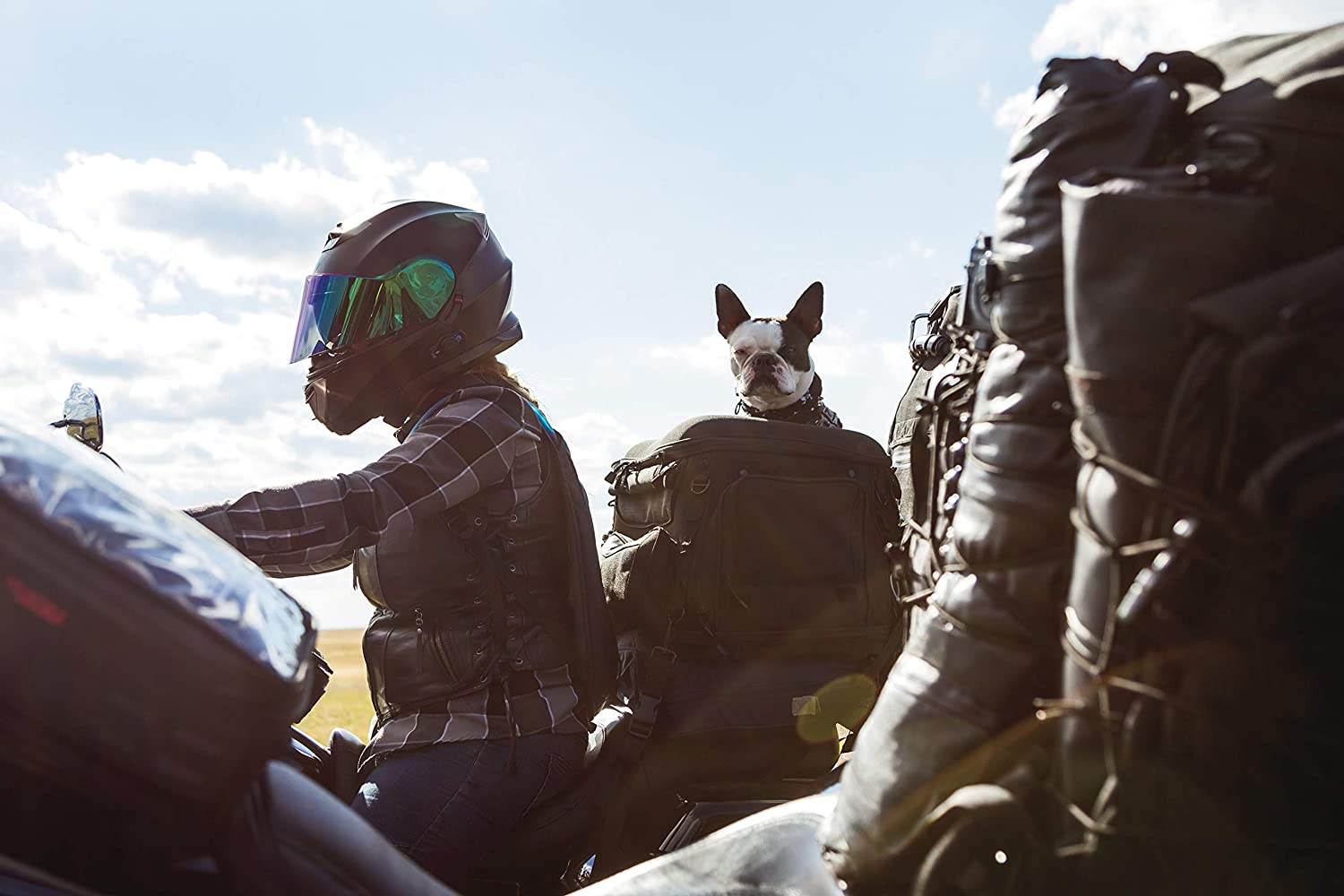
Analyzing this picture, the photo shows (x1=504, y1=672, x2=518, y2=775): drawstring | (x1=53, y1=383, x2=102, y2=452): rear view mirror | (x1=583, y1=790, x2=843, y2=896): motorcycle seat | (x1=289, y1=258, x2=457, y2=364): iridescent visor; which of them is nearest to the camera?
(x1=583, y1=790, x2=843, y2=896): motorcycle seat

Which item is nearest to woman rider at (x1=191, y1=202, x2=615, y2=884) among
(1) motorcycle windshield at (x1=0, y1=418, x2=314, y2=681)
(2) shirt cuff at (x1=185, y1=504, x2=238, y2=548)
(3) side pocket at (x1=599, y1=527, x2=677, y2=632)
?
(2) shirt cuff at (x1=185, y1=504, x2=238, y2=548)

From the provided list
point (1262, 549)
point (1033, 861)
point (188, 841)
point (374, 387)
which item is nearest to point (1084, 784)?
point (1033, 861)

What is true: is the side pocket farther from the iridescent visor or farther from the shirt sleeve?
the iridescent visor

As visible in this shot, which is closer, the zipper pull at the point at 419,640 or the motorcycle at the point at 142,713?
the motorcycle at the point at 142,713

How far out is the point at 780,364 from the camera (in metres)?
8.44

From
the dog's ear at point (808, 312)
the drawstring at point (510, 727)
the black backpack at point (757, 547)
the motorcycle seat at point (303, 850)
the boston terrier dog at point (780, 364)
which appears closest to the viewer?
the motorcycle seat at point (303, 850)

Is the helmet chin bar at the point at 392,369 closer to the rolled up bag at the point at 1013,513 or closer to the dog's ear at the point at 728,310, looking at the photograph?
the rolled up bag at the point at 1013,513

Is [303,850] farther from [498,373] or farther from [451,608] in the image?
[498,373]

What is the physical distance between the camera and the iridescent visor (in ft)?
9.73

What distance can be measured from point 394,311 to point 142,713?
2001mm

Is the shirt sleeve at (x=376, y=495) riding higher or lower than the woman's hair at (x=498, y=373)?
lower

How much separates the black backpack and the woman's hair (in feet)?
2.20

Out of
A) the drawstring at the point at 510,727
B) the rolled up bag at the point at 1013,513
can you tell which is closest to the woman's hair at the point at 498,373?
the drawstring at the point at 510,727

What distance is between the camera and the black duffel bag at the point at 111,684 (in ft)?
3.59
